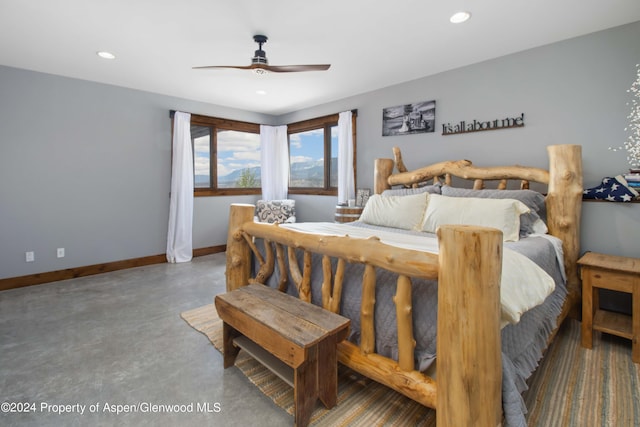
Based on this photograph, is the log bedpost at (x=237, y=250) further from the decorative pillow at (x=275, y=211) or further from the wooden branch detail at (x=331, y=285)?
the decorative pillow at (x=275, y=211)

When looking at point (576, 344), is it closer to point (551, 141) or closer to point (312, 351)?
point (551, 141)

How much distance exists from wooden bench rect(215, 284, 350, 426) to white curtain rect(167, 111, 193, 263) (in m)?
2.94

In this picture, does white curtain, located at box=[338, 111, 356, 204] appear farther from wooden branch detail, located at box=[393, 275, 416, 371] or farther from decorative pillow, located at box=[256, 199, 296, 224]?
wooden branch detail, located at box=[393, 275, 416, 371]

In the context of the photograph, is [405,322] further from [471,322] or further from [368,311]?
[471,322]

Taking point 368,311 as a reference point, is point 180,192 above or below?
above

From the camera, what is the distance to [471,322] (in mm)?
1080

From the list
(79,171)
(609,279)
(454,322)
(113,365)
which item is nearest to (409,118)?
(609,279)

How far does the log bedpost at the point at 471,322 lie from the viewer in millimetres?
1069

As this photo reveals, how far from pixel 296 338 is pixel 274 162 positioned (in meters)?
4.38

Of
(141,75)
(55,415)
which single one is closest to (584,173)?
(55,415)

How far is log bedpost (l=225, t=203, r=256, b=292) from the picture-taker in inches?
91.7

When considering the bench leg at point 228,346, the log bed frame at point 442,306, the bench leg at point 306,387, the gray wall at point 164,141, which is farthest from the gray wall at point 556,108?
the bench leg at point 228,346

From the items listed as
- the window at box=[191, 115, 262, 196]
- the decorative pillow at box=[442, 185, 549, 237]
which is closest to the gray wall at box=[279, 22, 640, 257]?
the decorative pillow at box=[442, 185, 549, 237]

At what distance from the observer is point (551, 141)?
2674 millimetres
